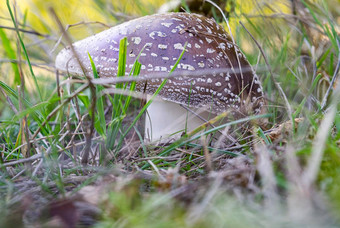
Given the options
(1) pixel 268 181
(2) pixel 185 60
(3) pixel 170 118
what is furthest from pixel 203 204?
(3) pixel 170 118

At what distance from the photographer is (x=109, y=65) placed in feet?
5.27

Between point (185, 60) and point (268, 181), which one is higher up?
point (185, 60)

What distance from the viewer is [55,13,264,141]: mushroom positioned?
158cm

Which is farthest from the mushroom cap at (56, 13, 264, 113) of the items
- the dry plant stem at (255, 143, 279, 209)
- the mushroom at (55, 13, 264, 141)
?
the dry plant stem at (255, 143, 279, 209)

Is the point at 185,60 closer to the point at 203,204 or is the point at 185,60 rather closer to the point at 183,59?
the point at 183,59

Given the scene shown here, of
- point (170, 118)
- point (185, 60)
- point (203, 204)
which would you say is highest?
point (185, 60)

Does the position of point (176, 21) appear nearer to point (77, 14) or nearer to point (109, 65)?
point (109, 65)

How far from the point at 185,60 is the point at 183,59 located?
0.04ft

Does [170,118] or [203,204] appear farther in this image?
[170,118]

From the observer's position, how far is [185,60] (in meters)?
1.59

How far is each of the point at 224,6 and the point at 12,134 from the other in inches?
83.3

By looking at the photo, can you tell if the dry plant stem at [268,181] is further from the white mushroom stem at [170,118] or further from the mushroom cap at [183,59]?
the white mushroom stem at [170,118]

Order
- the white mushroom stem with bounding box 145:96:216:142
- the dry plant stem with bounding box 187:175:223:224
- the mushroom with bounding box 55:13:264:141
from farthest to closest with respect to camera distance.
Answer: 1. the white mushroom stem with bounding box 145:96:216:142
2. the mushroom with bounding box 55:13:264:141
3. the dry plant stem with bounding box 187:175:223:224

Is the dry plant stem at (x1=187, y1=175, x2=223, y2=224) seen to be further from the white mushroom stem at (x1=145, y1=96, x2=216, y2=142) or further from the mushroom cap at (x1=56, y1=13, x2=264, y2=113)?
the white mushroom stem at (x1=145, y1=96, x2=216, y2=142)
